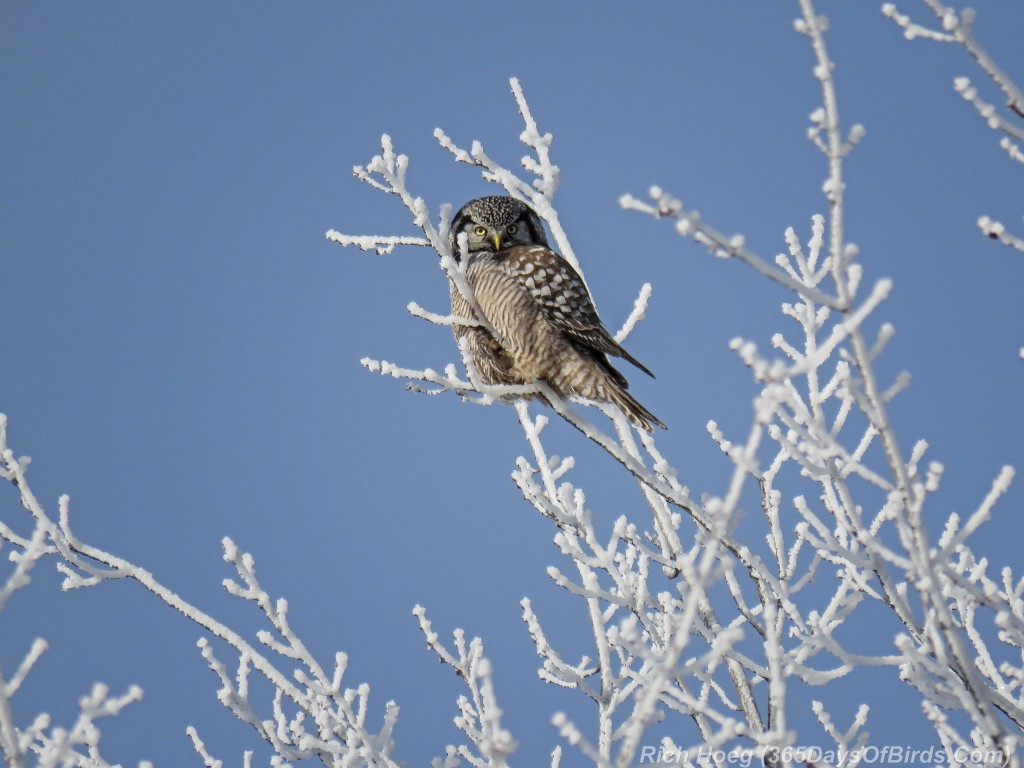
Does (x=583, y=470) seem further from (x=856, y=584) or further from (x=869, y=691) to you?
(x=856, y=584)

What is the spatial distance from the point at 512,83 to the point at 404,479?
134 m

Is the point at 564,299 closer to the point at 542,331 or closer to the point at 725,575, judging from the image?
the point at 542,331

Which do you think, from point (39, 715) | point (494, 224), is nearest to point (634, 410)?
point (494, 224)


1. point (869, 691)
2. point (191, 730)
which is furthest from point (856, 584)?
point (869, 691)

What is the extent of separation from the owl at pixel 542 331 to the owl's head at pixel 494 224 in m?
0.28

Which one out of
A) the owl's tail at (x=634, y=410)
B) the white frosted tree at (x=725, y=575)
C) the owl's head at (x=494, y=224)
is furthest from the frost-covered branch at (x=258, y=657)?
the owl's head at (x=494, y=224)

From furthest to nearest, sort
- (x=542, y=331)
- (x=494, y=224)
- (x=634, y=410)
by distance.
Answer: (x=494, y=224)
(x=542, y=331)
(x=634, y=410)

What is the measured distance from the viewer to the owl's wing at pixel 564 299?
4.52 metres

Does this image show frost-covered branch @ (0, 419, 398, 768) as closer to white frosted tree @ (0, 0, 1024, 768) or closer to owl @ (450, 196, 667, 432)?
white frosted tree @ (0, 0, 1024, 768)

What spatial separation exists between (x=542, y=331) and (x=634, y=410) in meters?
0.65

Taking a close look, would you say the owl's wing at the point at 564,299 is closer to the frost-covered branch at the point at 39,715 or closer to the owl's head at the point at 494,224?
the owl's head at the point at 494,224

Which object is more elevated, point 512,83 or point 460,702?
point 512,83

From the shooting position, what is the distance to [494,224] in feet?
17.0

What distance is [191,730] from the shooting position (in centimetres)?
384
